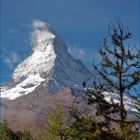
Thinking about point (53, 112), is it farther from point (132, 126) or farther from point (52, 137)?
point (132, 126)

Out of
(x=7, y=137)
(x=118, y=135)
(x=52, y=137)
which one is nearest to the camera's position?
(x=118, y=135)

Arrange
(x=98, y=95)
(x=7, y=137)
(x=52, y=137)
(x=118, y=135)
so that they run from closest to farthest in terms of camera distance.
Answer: (x=118, y=135) < (x=98, y=95) < (x=52, y=137) < (x=7, y=137)

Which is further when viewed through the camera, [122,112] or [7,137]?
[7,137]

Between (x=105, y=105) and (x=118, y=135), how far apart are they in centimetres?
206

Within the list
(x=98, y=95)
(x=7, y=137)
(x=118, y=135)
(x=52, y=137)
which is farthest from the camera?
(x=7, y=137)

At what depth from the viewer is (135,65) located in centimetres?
2858

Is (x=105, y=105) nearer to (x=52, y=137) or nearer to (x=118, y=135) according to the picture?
(x=118, y=135)

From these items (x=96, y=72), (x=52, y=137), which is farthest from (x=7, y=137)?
(x=96, y=72)

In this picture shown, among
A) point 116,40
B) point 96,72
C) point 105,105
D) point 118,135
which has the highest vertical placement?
point 116,40

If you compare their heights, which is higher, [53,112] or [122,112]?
[53,112]

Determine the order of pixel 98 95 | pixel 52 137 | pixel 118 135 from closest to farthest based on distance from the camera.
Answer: pixel 118 135 → pixel 98 95 → pixel 52 137

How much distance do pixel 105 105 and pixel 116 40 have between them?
4053 millimetres

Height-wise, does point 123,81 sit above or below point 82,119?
Answer: above

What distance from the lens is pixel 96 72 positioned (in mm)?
28062
